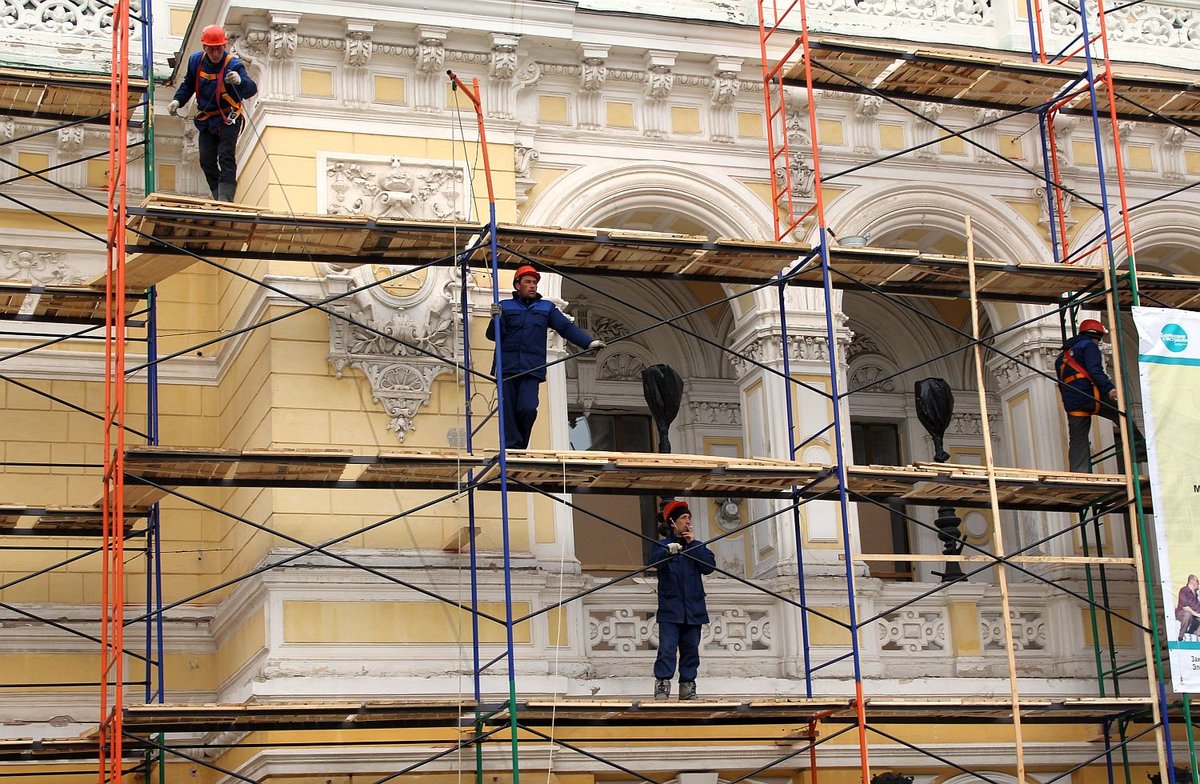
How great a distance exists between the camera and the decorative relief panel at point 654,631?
21781mm

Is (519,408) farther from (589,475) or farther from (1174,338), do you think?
(1174,338)

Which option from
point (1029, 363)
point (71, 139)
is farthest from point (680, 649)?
point (71, 139)

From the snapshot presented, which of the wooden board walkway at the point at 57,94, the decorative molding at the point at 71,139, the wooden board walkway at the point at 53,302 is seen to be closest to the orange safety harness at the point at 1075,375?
the wooden board walkway at the point at 53,302

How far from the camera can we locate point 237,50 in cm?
2231

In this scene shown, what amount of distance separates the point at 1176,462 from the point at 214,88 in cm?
1011

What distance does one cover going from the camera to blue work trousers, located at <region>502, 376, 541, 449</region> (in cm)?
2081

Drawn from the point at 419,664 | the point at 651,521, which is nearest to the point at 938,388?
the point at 651,521

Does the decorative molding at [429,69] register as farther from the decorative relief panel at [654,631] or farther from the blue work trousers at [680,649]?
the blue work trousers at [680,649]

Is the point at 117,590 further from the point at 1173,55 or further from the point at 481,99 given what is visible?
the point at 1173,55

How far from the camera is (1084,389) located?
2272cm

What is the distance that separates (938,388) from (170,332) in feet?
28.4

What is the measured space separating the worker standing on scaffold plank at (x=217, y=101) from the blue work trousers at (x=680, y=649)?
5.91 m

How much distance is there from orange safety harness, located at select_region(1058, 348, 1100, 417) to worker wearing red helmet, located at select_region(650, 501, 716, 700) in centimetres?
470

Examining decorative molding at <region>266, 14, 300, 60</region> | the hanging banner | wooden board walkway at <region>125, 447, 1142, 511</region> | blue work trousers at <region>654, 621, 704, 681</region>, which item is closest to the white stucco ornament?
decorative molding at <region>266, 14, 300, 60</region>
